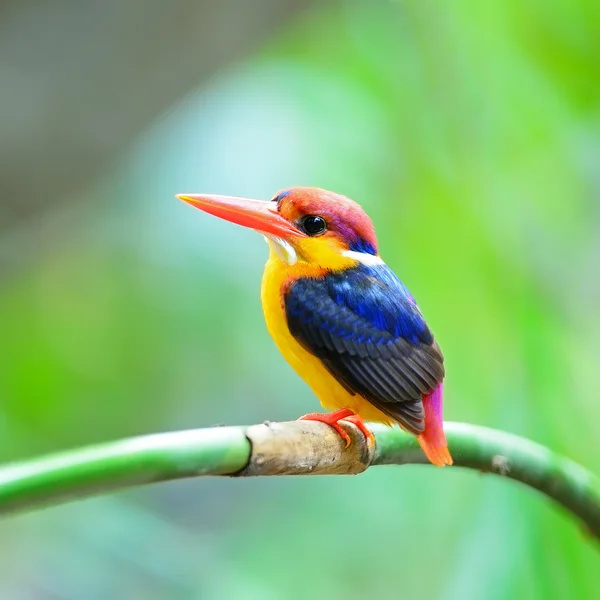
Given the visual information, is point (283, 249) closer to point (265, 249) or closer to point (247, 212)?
point (247, 212)

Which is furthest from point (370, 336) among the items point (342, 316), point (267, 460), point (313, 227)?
point (267, 460)

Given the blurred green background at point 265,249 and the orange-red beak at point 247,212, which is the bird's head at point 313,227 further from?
the blurred green background at point 265,249

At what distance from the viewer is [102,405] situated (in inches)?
69.7

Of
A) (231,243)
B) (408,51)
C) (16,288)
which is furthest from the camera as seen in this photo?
(408,51)

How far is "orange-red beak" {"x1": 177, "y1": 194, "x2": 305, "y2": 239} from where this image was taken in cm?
81

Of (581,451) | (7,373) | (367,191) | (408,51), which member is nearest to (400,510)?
(581,451)

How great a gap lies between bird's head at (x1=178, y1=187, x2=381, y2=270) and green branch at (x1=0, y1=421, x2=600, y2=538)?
211 millimetres

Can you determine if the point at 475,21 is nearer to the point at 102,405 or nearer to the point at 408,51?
the point at 408,51

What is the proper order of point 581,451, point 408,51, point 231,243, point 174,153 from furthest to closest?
point 408,51 → point 174,153 → point 231,243 → point 581,451

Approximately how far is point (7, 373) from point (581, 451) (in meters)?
1.12

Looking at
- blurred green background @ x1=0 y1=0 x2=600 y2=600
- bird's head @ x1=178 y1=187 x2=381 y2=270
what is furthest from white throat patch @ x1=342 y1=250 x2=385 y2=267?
blurred green background @ x1=0 y1=0 x2=600 y2=600

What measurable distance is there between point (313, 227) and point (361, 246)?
0.07 metres

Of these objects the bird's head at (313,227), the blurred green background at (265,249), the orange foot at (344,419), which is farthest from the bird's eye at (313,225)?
the blurred green background at (265,249)

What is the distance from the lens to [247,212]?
881 mm
